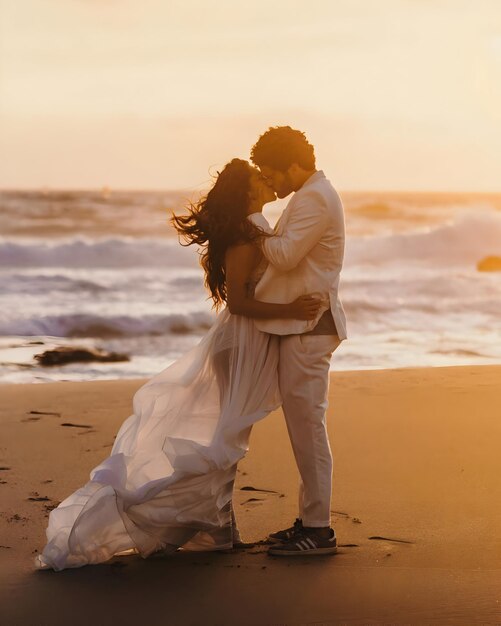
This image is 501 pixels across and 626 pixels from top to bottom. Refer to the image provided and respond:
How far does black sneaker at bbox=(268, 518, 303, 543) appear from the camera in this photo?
5.04 meters

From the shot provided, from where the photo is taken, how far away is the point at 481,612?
4.12 metres

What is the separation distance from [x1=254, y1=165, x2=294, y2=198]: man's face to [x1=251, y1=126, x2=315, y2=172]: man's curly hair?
0.02 metres

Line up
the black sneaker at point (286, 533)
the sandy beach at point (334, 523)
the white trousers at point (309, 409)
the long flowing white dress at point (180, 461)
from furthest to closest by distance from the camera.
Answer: the black sneaker at point (286, 533), the white trousers at point (309, 409), the long flowing white dress at point (180, 461), the sandy beach at point (334, 523)

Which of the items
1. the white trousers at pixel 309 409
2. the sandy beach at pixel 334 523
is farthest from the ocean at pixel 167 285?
the white trousers at pixel 309 409

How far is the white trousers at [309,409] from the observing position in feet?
16.1

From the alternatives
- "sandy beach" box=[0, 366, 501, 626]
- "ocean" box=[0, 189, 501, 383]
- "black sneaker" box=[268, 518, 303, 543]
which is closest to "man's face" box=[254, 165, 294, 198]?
"black sneaker" box=[268, 518, 303, 543]

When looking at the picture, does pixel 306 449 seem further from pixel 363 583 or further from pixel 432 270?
pixel 432 270

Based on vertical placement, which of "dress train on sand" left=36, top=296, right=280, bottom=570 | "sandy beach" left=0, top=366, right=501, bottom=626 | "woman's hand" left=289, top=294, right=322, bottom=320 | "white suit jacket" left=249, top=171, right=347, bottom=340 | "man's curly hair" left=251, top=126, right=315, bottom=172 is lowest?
"sandy beach" left=0, top=366, right=501, bottom=626

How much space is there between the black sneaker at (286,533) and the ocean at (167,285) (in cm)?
382

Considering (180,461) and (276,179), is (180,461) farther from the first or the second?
(276,179)

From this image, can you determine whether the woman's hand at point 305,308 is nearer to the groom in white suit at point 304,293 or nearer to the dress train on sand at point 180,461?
the groom in white suit at point 304,293

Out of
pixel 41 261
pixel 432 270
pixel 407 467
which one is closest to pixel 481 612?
pixel 407 467

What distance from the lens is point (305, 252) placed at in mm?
4789

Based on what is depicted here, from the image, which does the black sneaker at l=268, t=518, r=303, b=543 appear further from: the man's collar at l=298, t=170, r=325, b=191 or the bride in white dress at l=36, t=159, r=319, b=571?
the man's collar at l=298, t=170, r=325, b=191
